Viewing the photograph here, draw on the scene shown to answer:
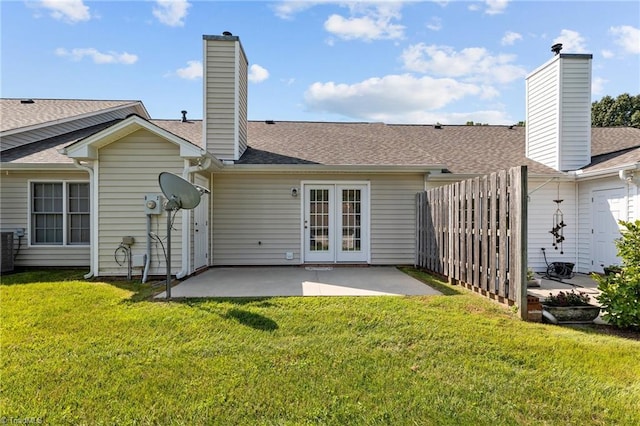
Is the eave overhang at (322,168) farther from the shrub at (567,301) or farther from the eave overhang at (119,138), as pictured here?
the shrub at (567,301)

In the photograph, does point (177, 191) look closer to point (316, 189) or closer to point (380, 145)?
point (316, 189)

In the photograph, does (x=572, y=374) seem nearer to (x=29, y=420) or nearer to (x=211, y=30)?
(x=29, y=420)

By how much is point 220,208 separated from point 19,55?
7.00 metres

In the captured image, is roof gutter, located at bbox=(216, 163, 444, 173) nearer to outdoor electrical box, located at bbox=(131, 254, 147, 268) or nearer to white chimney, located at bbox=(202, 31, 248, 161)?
white chimney, located at bbox=(202, 31, 248, 161)

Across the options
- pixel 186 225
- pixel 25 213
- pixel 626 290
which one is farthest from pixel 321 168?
pixel 25 213

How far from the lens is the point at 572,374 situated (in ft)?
9.49

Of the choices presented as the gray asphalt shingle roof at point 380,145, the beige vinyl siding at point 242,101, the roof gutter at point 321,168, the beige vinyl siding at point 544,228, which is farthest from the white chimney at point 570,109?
the beige vinyl siding at point 242,101

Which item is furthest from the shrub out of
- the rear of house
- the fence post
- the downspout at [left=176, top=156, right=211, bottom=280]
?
the downspout at [left=176, top=156, right=211, bottom=280]

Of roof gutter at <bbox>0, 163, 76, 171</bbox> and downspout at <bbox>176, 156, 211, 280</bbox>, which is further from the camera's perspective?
roof gutter at <bbox>0, 163, 76, 171</bbox>

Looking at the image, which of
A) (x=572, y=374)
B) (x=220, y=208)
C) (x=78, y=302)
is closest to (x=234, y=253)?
(x=220, y=208)

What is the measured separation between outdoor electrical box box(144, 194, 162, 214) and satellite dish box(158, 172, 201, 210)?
1501 mm

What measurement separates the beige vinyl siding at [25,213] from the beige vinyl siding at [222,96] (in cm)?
319

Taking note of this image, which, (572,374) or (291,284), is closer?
(572,374)

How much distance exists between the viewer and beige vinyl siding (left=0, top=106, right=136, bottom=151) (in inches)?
346
